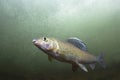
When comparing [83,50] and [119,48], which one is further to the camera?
[119,48]

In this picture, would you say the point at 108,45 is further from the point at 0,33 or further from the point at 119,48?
the point at 0,33

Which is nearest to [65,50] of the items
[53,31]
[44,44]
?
[44,44]

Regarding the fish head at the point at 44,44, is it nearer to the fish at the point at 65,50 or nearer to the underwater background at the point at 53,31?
the fish at the point at 65,50

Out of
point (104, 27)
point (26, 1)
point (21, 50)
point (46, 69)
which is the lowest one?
point (46, 69)

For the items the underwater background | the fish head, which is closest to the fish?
the fish head

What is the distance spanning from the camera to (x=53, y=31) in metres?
4.66

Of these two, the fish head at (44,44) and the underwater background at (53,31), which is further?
the underwater background at (53,31)

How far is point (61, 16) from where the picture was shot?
14.1ft

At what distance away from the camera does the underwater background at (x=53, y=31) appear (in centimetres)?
407

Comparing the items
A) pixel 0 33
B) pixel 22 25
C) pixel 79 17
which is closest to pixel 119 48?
pixel 79 17

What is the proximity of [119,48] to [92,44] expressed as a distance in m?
0.53

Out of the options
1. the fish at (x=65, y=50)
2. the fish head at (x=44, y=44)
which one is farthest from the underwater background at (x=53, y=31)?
the fish head at (x=44, y=44)

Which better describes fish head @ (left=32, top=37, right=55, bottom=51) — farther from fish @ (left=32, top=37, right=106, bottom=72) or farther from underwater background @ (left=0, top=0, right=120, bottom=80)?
underwater background @ (left=0, top=0, right=120, bottom=80)

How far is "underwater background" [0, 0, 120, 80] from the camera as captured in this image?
4.07 meters
